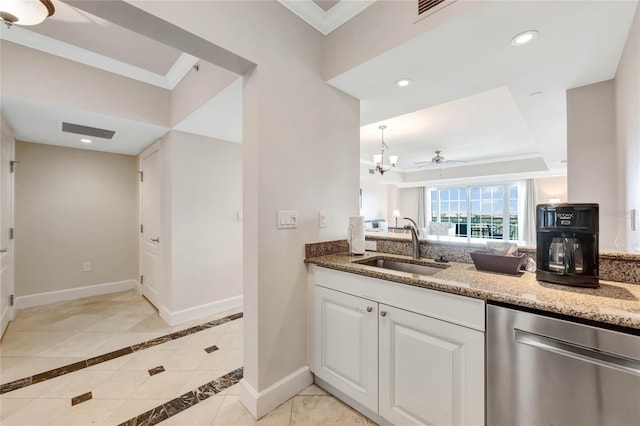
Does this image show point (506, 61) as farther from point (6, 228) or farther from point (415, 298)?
point (6, 228)

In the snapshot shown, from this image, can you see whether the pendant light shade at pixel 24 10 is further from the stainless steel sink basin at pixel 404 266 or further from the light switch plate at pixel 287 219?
the stainless steel sink basin at pixel 404 266

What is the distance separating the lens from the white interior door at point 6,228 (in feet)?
8.25

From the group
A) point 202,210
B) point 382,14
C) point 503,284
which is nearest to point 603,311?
point 503,284

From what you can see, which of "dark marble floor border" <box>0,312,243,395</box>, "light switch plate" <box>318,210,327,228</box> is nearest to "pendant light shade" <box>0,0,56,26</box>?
"light switch plate" <box>318,210,327,228</box>

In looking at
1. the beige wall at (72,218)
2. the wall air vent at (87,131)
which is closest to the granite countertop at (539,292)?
the wall air vent at (87,131)

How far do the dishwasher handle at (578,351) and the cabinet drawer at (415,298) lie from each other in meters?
0.15

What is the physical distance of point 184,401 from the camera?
1705 mm

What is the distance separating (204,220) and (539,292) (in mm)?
3085

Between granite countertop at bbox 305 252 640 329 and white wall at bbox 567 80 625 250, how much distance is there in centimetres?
127

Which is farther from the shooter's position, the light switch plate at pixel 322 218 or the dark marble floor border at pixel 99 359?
the light switch plate at pixel 322 218

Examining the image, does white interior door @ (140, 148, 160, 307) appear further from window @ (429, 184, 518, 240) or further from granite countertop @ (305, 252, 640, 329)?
window @ (429, 184, 518, 240)

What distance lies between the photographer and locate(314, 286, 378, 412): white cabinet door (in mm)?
1483

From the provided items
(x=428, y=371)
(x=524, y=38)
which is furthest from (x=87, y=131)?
(x=524, y=38)

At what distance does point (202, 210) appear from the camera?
309cm
